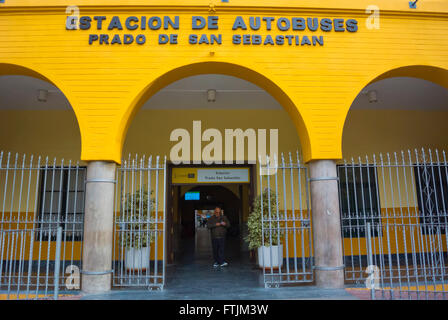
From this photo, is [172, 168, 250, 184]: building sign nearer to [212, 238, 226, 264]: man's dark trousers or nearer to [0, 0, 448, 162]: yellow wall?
[212, 238, 226, 264]: man's dark trousers

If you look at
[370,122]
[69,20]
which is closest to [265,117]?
[370,122]

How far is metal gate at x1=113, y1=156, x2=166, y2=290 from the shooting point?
5289 mm

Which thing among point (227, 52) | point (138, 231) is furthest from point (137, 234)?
point (227, 52)

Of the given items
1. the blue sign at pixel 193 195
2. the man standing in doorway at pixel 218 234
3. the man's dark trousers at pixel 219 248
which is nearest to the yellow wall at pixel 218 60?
the man standing in doorway at pixel 218 234

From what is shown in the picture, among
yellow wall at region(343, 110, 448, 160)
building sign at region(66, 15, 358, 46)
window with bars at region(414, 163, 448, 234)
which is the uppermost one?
building sign at region(66, 15, 358, 46)

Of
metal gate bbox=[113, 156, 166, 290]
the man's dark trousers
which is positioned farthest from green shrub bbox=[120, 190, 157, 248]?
the man's dark trousers

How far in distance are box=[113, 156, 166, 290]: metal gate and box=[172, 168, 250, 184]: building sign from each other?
0.45 meters

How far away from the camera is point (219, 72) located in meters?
6.03

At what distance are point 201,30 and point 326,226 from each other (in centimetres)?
391

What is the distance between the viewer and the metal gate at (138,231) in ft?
17.4

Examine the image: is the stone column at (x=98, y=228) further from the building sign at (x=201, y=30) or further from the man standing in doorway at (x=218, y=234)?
the man standing in doorway at (x=218, y=234)

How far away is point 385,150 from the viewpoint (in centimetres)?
884

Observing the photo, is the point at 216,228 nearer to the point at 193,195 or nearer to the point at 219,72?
the point at 219,72

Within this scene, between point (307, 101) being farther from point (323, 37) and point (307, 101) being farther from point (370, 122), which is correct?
point (370, 122)
